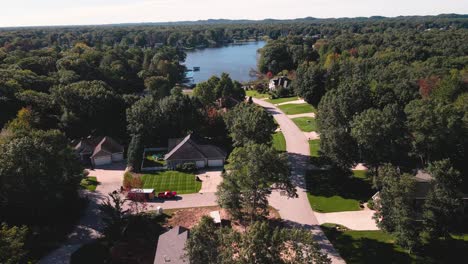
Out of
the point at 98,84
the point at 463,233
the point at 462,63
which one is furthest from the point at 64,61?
the point at 462,63

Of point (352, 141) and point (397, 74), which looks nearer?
point (352, 141)

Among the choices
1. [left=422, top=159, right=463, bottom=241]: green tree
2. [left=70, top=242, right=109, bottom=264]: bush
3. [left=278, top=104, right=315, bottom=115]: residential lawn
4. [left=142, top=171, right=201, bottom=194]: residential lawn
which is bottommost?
[left=70, top=242, right=109, bottom=264]: bush

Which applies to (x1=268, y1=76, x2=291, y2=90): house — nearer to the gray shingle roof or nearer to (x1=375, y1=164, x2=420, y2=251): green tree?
the gray shingle roof

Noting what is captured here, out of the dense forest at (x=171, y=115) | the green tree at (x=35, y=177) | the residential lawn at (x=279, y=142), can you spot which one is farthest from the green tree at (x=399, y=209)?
the green tree at (x=35, y=177)

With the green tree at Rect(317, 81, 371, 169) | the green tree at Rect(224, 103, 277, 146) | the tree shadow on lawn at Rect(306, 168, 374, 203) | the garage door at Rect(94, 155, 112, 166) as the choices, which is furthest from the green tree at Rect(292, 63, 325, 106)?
the garage door at Rect(94, 155, 112, 166)

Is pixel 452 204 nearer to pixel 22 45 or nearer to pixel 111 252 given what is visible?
pixel 111 252
